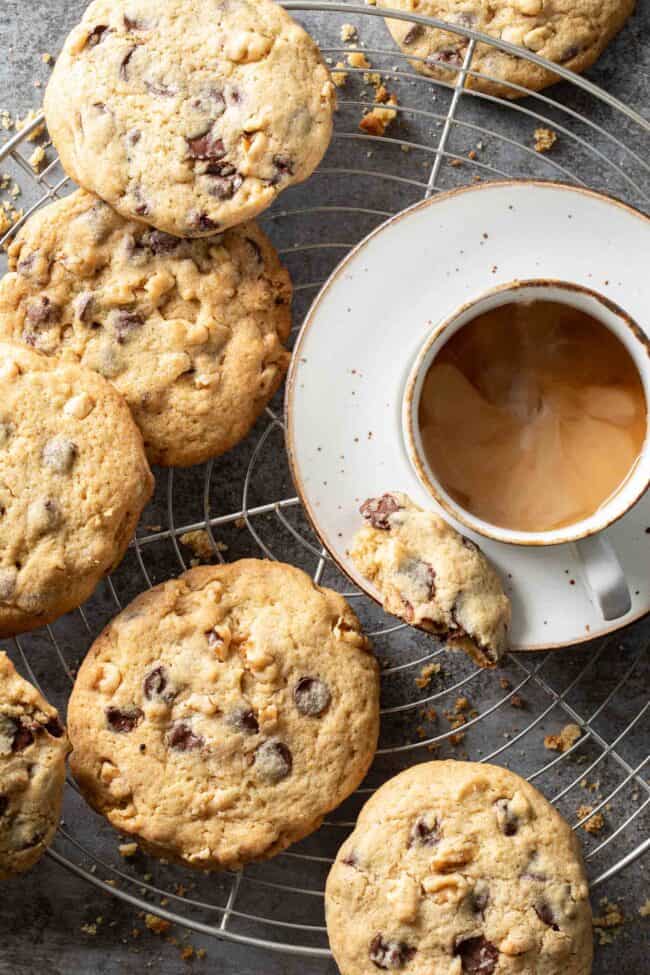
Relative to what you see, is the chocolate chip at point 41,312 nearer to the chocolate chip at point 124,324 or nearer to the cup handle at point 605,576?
the chocolate chip at point 124,324

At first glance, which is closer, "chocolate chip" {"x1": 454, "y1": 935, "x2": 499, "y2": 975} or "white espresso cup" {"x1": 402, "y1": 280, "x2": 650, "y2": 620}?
"white espresso cup" {"x1": 402, "y1": 280, "x2": 650, "y2": 620}

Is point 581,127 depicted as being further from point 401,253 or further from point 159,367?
point 159,367

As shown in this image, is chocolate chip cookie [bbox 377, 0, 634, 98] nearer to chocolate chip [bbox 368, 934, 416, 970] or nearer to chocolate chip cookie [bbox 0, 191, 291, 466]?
chocolate chip cookie [bbox 0, 191, 291, 466]

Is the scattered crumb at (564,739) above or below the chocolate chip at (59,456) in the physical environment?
below

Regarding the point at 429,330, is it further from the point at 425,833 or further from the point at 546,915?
the point at 546,915

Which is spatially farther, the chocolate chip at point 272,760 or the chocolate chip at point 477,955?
the chocolate chip at point 272,760

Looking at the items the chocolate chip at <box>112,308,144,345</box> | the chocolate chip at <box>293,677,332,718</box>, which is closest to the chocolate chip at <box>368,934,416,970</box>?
the chocolate chip at <box>293,677,332,718</box>

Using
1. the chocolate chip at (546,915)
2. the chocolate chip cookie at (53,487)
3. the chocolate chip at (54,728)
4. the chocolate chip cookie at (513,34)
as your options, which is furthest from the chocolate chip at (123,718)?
the chocolate chip cookie at (513,34)
